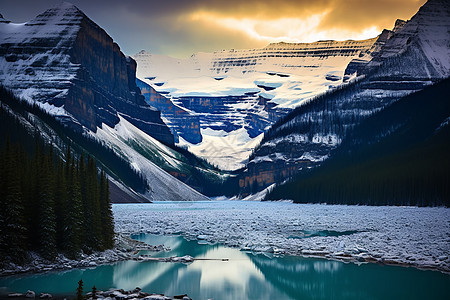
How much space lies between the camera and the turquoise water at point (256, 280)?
1421 inches

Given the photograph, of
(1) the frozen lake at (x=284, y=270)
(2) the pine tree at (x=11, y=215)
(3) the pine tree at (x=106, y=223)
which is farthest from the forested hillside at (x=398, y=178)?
(2) the pine tree at (x=11, y=215)

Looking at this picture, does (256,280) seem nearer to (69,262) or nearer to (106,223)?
(69,262)

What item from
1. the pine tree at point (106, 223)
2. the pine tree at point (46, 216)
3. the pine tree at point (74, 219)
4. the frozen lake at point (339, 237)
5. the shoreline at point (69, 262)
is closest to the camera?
the shoreline at point (69, 262)

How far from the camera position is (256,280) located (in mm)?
40594

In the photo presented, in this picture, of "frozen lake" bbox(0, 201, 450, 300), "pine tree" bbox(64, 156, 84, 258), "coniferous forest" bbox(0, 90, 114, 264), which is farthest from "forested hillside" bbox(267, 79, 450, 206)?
"pine tree" bbox(64, 156, 84, 258)

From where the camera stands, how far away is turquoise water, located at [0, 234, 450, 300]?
36097 mm

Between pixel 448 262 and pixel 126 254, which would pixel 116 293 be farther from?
pixel 448 262

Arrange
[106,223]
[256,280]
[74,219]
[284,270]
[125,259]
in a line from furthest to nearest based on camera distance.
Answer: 1. [106,223]
2. [125,259]
3. [284,270]
4. [74,219]
5. [256,280]

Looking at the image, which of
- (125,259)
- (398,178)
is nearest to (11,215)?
(125,259)

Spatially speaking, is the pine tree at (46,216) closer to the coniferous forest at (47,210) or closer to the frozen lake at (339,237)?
the coniferous forest at (47,210)

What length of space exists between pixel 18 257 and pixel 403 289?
84.7ft

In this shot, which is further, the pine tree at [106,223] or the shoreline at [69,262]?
the pine tree at [106,223]

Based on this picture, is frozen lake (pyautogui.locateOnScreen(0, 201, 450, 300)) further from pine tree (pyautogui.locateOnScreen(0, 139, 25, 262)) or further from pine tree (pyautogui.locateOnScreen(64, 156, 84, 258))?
pine tree (pyautogui.locateOnScreen(64, 156, 84, 258))

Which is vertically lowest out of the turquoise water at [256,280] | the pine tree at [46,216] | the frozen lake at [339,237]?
the turquoise water at [256,280]
